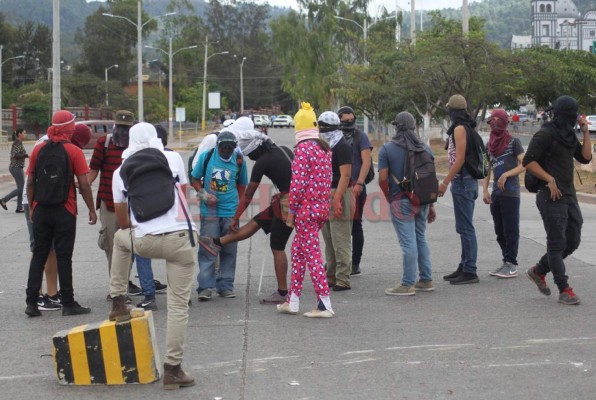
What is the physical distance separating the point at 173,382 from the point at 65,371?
736mm

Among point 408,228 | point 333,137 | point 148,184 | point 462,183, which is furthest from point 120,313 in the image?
point 462,183

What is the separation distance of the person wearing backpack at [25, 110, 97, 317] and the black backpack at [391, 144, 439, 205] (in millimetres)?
2955

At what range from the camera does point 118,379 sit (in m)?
6.25

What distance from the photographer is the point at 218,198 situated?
9102 millimetres

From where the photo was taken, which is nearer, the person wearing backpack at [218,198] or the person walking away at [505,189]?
the person wearing backpack at [218,198]

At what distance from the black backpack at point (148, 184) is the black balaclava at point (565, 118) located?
12.3ft

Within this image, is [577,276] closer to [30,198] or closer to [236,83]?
[30,198]

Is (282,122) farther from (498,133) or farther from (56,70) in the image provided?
(498,133)

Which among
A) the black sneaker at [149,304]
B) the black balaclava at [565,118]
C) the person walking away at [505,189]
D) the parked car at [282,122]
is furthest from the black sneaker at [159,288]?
the parked car at [282,122]

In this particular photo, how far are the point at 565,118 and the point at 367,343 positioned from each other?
2.83 m

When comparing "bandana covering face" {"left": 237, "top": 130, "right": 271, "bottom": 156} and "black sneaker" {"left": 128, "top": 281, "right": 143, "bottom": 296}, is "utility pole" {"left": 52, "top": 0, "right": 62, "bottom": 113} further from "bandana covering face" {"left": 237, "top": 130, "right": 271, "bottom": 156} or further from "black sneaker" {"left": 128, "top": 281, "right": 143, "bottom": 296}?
"bandana covering face" {"left": 237, "top": 130, "right": 271, "bottom": 156}

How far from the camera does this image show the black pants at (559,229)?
8.48 m

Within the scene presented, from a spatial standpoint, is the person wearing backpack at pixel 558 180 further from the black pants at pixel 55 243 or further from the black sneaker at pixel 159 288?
the black pants at pixel 55 243

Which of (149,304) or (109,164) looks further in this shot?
(109,164)
